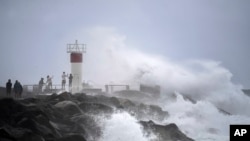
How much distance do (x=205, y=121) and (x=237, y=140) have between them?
15122 millimetres

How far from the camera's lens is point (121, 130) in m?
17.1

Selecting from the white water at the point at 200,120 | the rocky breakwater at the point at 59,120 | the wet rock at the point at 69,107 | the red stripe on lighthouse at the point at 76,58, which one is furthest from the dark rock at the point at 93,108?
the red stripe on lighthouse at the point at 76,58

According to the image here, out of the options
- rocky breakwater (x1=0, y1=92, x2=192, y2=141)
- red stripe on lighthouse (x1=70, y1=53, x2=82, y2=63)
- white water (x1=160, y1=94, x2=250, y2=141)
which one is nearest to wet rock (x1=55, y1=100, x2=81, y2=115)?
rocky breakwater (x1=0, y1=92, x2=192, y2=141)

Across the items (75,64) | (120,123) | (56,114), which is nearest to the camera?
(56,114)

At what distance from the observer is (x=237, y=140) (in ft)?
32.3

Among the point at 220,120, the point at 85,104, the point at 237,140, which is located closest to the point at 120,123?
the point at 85,104

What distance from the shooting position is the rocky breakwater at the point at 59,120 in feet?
45.4

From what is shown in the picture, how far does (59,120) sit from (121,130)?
2448mm

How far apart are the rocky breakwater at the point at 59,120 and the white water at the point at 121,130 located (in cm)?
25

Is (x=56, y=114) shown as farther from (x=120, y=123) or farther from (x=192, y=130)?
(x=192, y=130)

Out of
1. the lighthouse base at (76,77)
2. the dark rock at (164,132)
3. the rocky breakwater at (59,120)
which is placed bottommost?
the dark rock at (164,132)

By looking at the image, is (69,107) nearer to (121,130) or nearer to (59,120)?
(59,120)

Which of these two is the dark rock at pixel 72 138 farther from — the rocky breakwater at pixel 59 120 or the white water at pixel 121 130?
the white water at pixel 121 130

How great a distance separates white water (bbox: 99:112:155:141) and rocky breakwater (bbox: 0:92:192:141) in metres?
0.25
